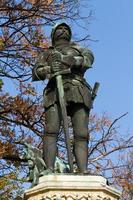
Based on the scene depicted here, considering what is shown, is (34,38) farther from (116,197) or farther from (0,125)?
(116,197)

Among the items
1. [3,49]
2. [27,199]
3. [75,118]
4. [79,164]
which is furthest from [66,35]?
[3,49]

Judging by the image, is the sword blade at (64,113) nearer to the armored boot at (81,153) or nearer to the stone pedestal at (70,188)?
the armored boot at (81,153)

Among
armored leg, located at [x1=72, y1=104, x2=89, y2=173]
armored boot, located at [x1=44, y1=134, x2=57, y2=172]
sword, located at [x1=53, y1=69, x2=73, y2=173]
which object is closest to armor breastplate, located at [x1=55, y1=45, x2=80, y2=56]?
sword, located at [x1=53, y1=69, x2=73, y2=173]

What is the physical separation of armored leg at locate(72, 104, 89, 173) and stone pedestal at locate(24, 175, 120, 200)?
49 cm

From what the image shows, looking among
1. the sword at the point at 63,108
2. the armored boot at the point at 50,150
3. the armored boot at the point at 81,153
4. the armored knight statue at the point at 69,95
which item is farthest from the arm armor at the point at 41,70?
the armored boot at the point at 81,153

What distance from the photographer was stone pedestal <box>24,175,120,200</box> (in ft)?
17.5

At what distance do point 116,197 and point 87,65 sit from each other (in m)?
1.62

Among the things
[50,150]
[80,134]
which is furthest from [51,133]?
[80,134]

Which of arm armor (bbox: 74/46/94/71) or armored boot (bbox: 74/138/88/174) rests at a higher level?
arm armor (bbox: 74/46/94/71)

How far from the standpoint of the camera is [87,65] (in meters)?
6.27

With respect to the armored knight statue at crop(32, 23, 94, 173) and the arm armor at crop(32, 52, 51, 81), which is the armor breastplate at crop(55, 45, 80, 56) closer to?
the armored knight statue at crop(32, 23, 94, 173)

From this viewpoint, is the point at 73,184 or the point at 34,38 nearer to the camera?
the point at 73,184

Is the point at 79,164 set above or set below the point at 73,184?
above

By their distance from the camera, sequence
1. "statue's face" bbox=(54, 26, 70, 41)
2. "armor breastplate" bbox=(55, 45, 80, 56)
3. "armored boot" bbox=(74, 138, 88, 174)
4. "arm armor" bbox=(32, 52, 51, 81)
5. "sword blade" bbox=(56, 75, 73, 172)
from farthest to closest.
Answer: "statue's face" bbox=(54, 26, 70, 41) → "armor breastplate" bbox=(55, 45, 80, 56) → "arm armor" bbox=(32, 52, 51, 81) → "armored boot" bbox=(74, 138, 88, 174) → "sword blade" bbox=(56, 75, 73, 172)
